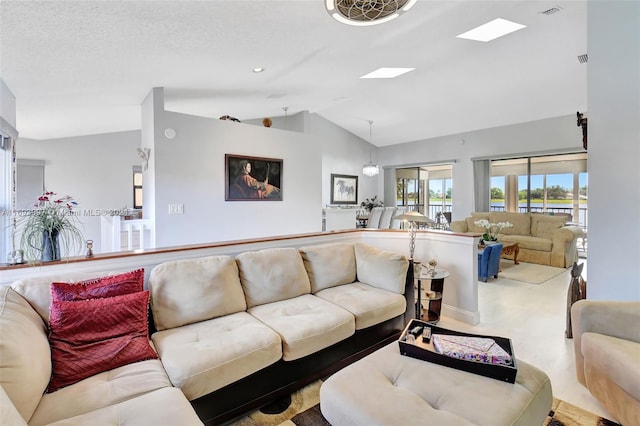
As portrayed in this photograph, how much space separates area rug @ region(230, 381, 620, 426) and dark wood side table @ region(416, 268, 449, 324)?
43.9 inches

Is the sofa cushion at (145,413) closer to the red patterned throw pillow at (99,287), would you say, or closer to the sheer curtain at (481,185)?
the red patterned throw pillow at (99,287)

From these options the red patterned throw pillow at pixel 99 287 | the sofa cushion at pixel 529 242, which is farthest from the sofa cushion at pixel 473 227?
the red patterned throw pillow at pixel 99 287

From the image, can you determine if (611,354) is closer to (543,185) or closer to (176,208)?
(176,208)

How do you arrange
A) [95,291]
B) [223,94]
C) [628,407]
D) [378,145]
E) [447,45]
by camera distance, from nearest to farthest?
[628,407] → [95,291] → [447,45] → [223,94] → [378,145]

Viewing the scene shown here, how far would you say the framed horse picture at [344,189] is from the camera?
26.0 feet

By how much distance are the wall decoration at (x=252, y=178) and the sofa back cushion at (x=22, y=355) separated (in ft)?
11.0

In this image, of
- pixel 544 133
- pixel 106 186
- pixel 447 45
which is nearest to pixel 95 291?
pixel 447 45

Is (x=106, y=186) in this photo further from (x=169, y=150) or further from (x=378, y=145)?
(x=378, y=145)

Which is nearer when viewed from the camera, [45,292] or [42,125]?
[45,292]

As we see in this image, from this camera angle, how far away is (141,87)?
148 inches

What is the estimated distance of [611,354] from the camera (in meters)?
1.65

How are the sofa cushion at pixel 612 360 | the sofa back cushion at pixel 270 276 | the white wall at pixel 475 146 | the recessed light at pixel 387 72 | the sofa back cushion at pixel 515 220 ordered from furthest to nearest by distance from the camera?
1. the sofa back cushion at pixel 515 220
2. the white wall at pixel 475 146
3. the recessed light at pixel 387 72
4. the sofa back cushion at pixel 270 276
5. the sofa cushion at pixel 612 360

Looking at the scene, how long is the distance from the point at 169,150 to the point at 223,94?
117 cm

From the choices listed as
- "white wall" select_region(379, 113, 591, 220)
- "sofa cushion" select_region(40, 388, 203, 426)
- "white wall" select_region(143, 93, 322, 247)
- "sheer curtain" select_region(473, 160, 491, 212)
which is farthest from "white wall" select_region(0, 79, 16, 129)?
"sheer curtain" select_region(473, 160, 491, 212)
